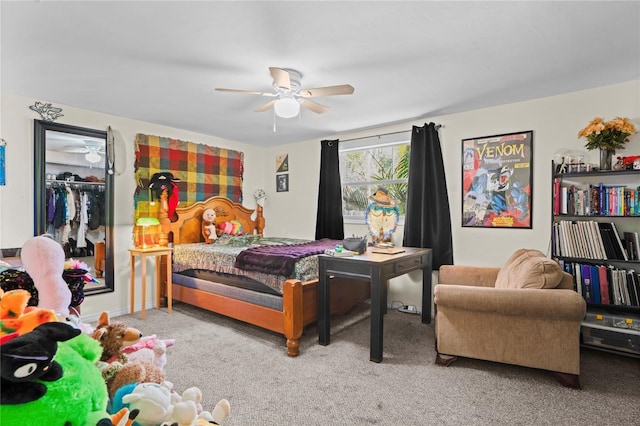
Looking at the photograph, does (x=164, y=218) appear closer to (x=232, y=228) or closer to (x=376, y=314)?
(x=232, y=228)

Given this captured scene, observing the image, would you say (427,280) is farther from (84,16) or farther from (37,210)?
(37,210)

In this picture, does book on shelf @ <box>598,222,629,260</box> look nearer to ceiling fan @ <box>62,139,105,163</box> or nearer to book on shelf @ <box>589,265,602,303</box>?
book on shelf @ <box>589,265,602,303</box>

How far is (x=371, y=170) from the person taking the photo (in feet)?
14.1

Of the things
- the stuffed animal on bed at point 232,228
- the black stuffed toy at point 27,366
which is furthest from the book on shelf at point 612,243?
the stuffed animal on bed at point 232,228

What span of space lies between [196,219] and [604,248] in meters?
4.39

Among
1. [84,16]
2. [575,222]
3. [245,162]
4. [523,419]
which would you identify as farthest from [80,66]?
[575,222]

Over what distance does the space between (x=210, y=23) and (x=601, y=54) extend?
267 cm

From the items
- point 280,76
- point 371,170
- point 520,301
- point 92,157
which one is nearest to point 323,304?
point 520,301

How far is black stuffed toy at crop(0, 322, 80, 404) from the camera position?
0.56m

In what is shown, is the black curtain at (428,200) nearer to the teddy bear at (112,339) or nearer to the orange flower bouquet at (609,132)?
the orange flower bouquet at (609,132)

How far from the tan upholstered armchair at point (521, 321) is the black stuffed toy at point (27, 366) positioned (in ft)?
7.33

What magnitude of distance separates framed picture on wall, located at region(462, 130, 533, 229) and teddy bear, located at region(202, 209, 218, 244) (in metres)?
3.09

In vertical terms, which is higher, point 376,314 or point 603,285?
point 603,285

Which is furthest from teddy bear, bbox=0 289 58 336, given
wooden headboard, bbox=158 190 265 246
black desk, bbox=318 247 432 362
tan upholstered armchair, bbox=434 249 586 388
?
wooden headboard, bbox=158 190 265 246
